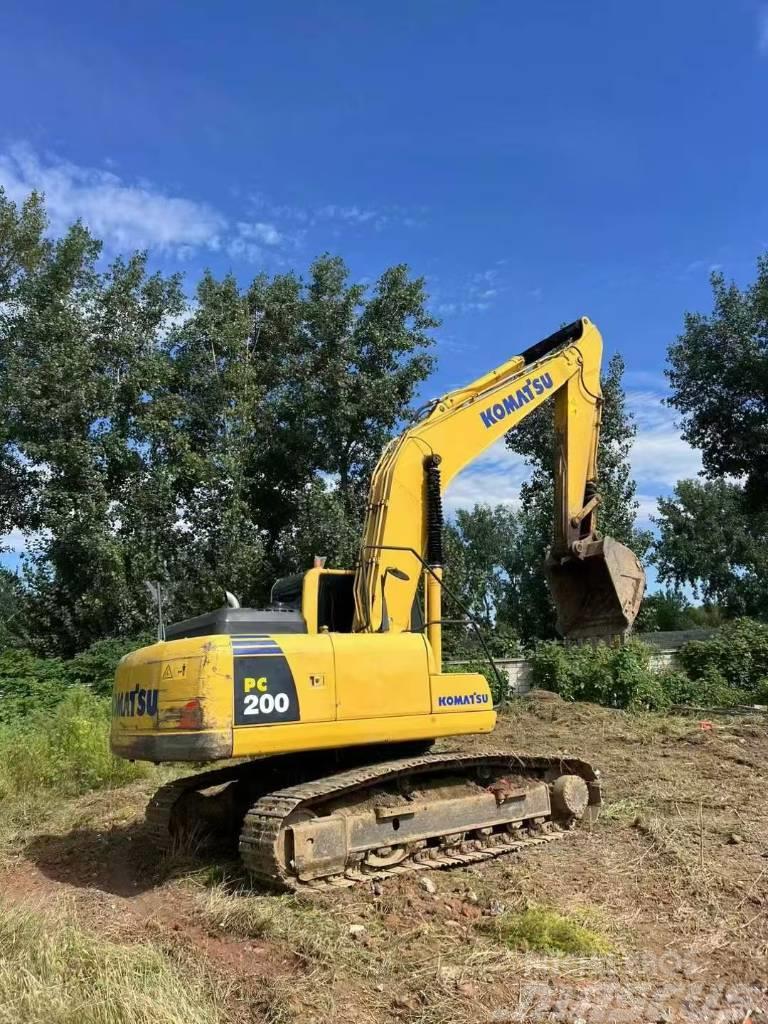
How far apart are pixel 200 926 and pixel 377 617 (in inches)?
104

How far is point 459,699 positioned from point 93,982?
365 centimetres

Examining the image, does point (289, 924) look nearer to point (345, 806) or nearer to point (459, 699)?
point (345, 806)

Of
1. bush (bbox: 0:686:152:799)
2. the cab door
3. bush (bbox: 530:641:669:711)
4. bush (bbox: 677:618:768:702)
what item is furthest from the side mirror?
bush (bbox: 677:618:768:702)

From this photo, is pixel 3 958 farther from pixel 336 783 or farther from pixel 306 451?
pixel 306 451

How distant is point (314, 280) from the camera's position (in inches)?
883

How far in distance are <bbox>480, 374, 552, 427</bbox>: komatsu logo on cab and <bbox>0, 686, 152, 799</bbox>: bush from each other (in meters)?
6.20

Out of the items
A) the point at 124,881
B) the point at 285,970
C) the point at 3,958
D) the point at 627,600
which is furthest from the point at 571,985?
the point at 627,600

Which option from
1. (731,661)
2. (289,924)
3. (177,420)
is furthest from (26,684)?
(731,661)

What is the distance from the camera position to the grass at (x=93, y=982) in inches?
140

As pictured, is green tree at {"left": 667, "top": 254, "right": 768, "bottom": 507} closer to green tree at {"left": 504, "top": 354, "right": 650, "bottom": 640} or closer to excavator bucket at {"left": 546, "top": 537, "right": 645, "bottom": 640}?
green tree at {"left": 504, "top": 354, "right": 650, "bottom": 640}

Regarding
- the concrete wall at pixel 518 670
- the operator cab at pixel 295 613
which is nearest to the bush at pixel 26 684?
the operator cab at pixel 295 613

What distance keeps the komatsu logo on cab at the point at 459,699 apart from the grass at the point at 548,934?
1854 mm

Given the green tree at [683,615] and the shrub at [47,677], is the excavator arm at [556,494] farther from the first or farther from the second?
the green tree at [683,615]

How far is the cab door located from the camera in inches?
243
